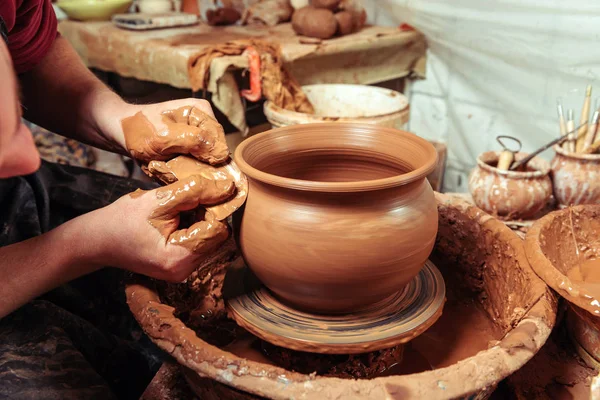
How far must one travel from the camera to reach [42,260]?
3.47 ft

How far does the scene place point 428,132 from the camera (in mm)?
3500

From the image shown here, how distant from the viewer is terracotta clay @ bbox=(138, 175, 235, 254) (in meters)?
1.01

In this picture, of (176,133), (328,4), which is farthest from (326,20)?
(176,133)

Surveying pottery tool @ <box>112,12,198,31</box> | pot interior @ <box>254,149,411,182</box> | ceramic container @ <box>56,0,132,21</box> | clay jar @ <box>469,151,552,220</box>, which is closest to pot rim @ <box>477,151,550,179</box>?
clay jar @ <box>469,151,552,220</box>

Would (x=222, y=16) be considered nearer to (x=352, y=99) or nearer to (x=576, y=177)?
(x=352, y=99)

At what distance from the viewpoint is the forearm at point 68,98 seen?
1.40 m

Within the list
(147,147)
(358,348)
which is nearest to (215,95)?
(147,147)

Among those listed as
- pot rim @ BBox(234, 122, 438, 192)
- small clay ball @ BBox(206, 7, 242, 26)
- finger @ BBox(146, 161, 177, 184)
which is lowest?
small clay ball @ BBox(206, 7, 242, 26)

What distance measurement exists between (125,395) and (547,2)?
2438 millimetres

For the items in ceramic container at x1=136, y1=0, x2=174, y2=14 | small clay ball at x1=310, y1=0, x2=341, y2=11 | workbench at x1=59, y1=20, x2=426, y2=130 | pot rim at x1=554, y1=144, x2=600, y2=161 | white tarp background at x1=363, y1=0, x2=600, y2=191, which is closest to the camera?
pot rim at x1=554, y1=144, x2=600, y2=161

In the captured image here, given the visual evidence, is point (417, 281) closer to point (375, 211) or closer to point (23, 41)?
point (375, 211)

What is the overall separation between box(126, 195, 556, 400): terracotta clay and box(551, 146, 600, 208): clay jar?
1030 millimetres

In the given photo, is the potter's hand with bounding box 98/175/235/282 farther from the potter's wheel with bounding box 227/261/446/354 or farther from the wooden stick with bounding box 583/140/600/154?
the wooden stick with bounding box 583/140/600/154

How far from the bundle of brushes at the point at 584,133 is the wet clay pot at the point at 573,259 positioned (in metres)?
0.82
